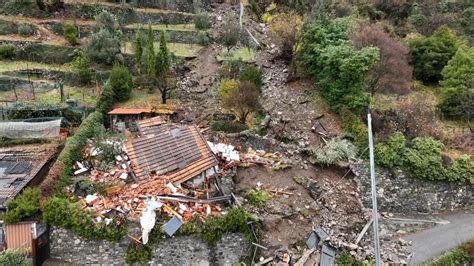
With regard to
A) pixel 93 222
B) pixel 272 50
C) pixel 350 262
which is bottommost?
pixel 350 262

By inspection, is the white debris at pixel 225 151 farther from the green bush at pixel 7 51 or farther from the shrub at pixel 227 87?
the green bush at pixel 7 51

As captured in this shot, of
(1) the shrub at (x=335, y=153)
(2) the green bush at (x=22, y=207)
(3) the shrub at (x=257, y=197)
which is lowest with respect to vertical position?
(3) the shrub at (x=257, y=197)

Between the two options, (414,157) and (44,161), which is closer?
(44,161)

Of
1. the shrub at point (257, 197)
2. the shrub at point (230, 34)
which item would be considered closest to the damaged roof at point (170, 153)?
the shrub at point (257, 197)

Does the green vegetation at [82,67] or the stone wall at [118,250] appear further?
the green vegetation at [82,67]

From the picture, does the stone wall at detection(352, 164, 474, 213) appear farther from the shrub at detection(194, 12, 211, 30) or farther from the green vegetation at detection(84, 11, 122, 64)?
the shrub at detection(194, 12, 211, 30)

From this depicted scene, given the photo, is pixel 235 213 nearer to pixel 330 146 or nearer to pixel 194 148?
pixel 194 148

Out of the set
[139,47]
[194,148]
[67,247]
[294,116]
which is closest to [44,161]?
[67,247]

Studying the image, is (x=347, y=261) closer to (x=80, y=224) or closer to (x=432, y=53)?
(x=80, y=224)
